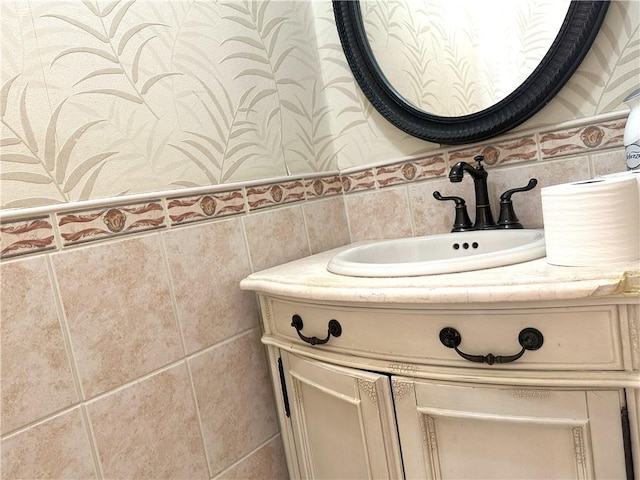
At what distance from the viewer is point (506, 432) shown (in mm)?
673

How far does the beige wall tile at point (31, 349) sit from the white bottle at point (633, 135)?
1076mm

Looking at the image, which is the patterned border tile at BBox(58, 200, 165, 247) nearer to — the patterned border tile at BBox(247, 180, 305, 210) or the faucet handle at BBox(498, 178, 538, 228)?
the patterned border tile at BBox(247, 180, 305, 210)

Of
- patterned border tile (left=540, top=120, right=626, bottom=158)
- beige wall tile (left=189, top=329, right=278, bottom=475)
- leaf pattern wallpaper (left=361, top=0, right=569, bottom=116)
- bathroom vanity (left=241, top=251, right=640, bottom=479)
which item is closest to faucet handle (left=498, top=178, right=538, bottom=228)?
patterned border tile (left=540, top=120, right=626, bottom=158)

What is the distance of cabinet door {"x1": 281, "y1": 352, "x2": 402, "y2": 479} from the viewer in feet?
2.58

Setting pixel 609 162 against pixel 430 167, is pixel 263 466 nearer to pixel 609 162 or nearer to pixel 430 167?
pixel 430 167

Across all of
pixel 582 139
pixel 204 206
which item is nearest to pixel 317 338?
pixel 204 206

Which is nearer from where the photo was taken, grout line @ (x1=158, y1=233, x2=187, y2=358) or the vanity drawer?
the vanity drawer

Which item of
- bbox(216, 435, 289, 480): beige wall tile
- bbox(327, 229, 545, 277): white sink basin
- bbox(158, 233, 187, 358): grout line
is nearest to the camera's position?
bbox(327, 229, 545, 277): white sink basin

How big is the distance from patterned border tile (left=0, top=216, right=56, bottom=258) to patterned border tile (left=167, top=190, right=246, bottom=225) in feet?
0.79

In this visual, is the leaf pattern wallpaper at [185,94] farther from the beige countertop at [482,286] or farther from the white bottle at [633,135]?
the beige countertop at [482,286]

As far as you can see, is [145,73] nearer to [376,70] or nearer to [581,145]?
[376,70]

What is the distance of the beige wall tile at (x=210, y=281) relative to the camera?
977 mm

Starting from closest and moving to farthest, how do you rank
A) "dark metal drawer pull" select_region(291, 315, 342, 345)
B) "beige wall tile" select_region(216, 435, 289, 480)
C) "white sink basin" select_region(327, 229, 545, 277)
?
"white sink basin" select_region(327, 229, 545, 277)
"dark metal drawer pull" select_region(291, 315, 342, 345)
"beige wall tile" select_region(216, 435, 289, 480)

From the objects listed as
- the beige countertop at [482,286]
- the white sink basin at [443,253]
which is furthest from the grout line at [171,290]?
the white sink basin at [443,253]
